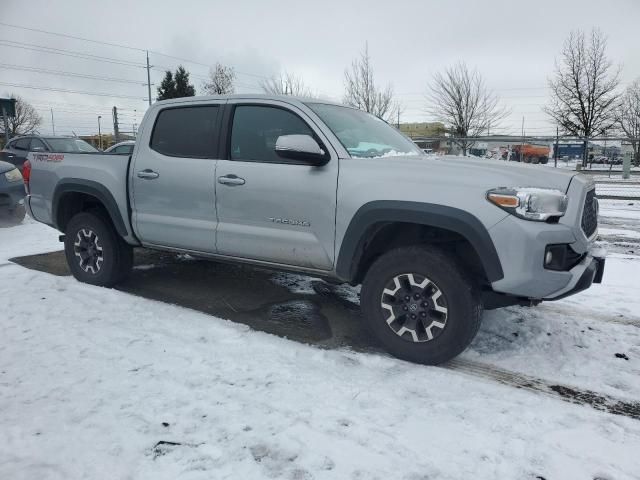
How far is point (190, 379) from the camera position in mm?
3109

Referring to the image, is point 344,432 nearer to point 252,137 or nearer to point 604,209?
point 252,137

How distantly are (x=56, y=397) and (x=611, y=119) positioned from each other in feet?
108

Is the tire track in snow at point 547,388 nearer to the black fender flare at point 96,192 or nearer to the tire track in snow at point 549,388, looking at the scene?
the tire track in snow at point 549,388

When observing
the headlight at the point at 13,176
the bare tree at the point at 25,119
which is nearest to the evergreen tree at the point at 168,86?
the bare tree at the point at 25,119

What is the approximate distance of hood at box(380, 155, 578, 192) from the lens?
3117 millimetres

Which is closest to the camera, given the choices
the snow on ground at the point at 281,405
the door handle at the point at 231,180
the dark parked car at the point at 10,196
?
the snow on ground at the point at 281,405

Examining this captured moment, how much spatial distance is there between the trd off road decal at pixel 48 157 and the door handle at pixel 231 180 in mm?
2180

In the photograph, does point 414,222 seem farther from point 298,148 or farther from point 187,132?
point 187,132

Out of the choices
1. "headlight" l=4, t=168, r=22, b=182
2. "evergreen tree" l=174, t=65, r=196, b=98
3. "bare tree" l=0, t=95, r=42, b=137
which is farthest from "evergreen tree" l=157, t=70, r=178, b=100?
"headlight" l=4, t=168, r=22, b=182

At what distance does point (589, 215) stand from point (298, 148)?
2093 millimetres

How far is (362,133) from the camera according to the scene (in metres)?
4.18

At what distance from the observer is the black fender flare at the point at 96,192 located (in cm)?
481

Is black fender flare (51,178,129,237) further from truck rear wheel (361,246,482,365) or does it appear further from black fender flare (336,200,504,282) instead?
truck rear wheel (361,246,482,365)

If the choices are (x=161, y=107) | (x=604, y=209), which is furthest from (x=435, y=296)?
(x=604, y=209)
